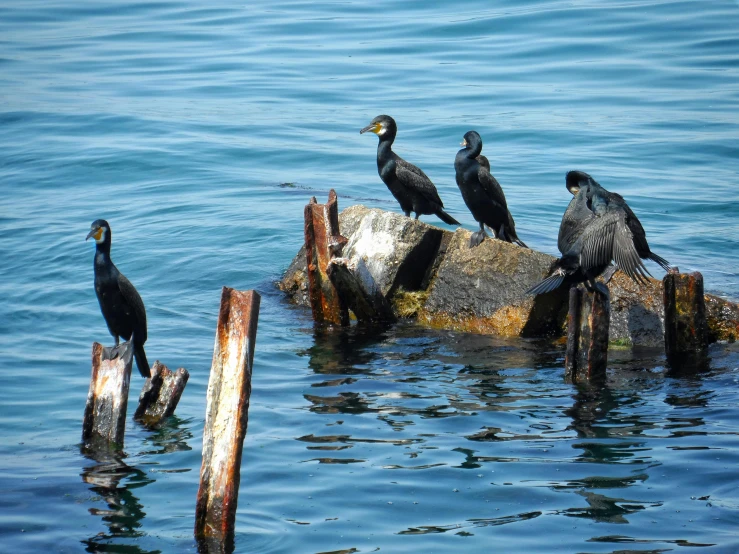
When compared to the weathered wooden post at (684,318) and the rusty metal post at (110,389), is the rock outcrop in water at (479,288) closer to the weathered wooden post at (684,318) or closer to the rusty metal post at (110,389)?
the weathered wooden post at (684,318)

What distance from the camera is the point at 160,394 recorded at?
24.3ft

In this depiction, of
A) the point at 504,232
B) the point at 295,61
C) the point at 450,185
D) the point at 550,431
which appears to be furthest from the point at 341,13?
the point at 550,431

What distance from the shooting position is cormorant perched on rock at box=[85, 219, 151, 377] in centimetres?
748

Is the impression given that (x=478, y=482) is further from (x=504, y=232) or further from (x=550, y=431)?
(x=504, y=232)

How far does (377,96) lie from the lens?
68.0 ft

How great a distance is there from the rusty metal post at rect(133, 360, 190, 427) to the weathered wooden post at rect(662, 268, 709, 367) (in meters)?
3.89

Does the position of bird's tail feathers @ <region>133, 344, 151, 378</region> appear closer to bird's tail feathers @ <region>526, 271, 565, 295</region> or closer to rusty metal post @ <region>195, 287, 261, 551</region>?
rusty metal post @ <region>195, 287, 261, 551</region>

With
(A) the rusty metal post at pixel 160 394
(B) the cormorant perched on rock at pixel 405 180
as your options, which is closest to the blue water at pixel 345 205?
(A) the rusty metal post at pixel 160 394

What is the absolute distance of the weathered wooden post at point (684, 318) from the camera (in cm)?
817

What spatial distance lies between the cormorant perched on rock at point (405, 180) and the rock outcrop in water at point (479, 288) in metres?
0.56

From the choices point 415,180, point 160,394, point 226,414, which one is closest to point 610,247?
point 415,180

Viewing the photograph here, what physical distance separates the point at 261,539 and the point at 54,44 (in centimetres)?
2211

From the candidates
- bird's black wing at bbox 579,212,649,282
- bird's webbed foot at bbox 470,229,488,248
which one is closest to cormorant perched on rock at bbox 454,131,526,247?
bird's webbed foot at bbox 470,229,488,248

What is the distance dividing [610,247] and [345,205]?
6869mm
